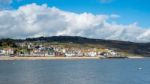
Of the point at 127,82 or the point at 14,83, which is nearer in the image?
the point at 14,83

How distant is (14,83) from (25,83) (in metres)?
2.12

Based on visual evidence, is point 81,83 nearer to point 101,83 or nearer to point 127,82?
point 101,83

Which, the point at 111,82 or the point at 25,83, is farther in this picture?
the point at 111,82

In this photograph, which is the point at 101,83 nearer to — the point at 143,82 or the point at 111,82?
the point at 111,82

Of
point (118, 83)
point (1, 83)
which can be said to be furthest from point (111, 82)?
point (1, 83)

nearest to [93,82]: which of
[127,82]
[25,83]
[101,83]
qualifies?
[101,83]

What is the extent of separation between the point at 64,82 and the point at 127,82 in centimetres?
1351

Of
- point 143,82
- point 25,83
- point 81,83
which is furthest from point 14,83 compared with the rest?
point 143,82

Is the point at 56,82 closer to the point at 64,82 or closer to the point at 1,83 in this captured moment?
the point at 64,82

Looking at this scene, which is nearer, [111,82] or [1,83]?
[1,83]

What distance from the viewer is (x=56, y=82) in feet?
278

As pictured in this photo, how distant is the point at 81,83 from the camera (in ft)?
274

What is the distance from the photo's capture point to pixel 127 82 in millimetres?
88125

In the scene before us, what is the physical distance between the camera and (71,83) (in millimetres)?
82875
